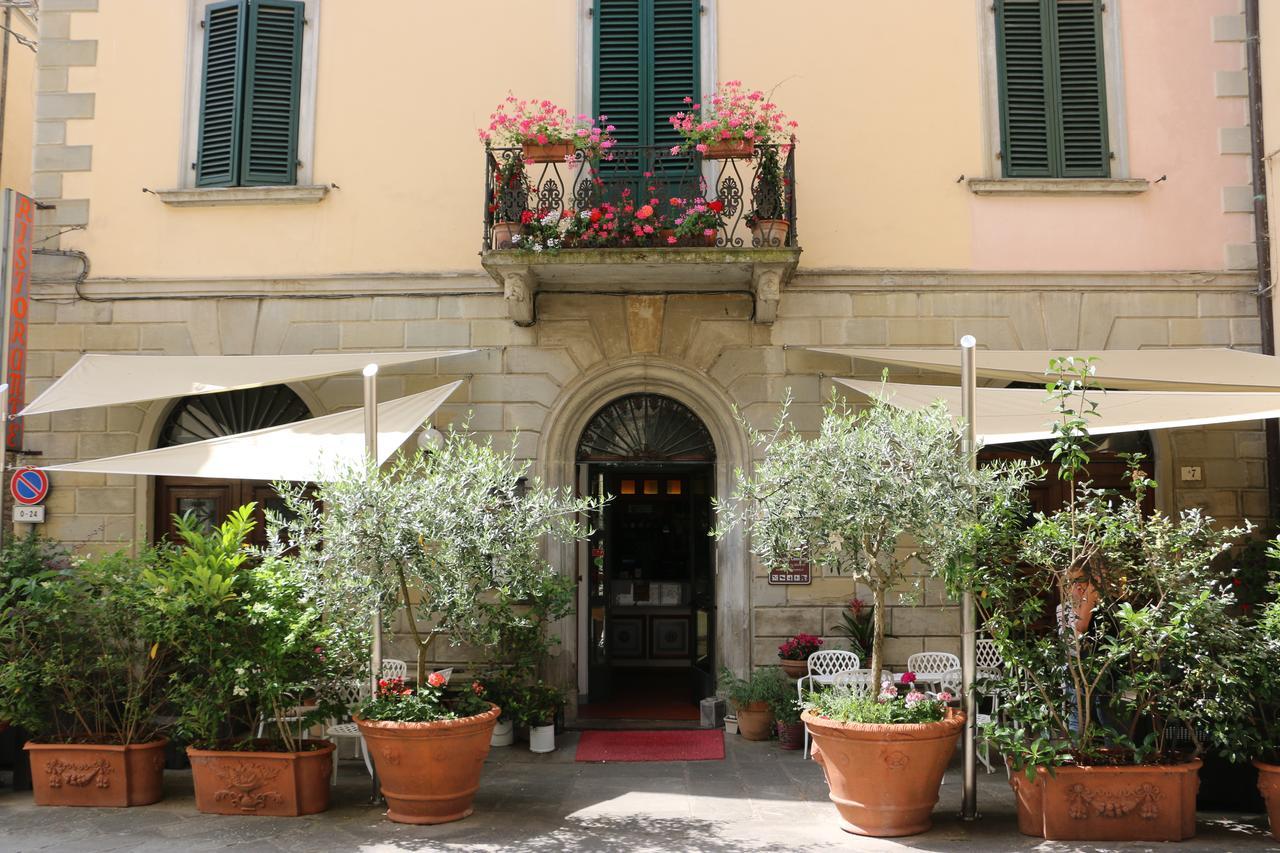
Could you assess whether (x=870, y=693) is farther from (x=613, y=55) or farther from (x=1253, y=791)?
(x=613, y=55)

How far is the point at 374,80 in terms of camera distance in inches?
370

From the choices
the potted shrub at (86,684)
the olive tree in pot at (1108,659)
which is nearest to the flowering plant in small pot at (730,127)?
the olive tree in pot at (1108,659)

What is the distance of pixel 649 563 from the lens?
11.8 meters

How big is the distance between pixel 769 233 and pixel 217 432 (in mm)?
5243

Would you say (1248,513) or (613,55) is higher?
(613,55)

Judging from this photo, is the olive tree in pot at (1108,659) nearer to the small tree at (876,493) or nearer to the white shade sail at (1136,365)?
the small tree at (876,493)

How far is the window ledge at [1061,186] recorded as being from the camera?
9094 millimetres

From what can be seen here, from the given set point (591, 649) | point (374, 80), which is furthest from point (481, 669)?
point (374, 80)

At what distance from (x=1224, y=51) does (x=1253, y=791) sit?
257 inches

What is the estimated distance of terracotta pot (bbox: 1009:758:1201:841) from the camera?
564cm

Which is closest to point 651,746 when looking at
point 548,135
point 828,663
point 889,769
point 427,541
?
point 828,663

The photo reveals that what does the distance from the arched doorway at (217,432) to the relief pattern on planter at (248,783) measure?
3321mm

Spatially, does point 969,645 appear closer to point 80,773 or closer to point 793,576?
point 793,576

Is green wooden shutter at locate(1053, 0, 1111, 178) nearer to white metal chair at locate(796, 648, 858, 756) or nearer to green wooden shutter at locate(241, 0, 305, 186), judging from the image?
white metal chair at locate(796, 648, 858, 756)
